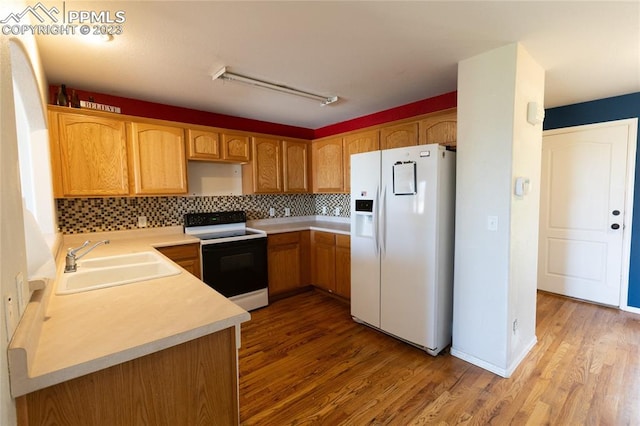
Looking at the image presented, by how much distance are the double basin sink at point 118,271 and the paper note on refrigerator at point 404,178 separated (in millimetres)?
1819

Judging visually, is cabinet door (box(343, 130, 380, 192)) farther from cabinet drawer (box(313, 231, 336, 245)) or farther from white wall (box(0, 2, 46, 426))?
white wall (box(0, 2, 46, 426))

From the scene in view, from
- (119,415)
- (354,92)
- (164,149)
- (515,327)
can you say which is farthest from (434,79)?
(119,415)

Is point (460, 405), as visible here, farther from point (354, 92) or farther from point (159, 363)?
point (354, 92)

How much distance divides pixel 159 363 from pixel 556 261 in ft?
14.6

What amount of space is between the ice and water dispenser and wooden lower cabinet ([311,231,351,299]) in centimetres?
46

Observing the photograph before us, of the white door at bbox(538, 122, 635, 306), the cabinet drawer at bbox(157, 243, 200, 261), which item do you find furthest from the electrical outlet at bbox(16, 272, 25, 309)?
the white door at bbox(538, 122, 635, 306)

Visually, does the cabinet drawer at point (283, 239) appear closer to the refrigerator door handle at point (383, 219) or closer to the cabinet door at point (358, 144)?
the cabinet door at point (358, 144)

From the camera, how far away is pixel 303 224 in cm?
419

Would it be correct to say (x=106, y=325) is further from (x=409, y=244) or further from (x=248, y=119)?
(x=248, y=119)

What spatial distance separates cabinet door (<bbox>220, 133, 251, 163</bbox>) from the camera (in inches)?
136

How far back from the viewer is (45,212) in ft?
7.57

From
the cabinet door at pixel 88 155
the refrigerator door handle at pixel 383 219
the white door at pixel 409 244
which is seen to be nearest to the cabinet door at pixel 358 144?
the white door at pixel 409 244

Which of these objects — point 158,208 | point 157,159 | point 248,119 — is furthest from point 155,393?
point 248,119

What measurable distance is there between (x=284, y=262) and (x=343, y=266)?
2.48 feet
